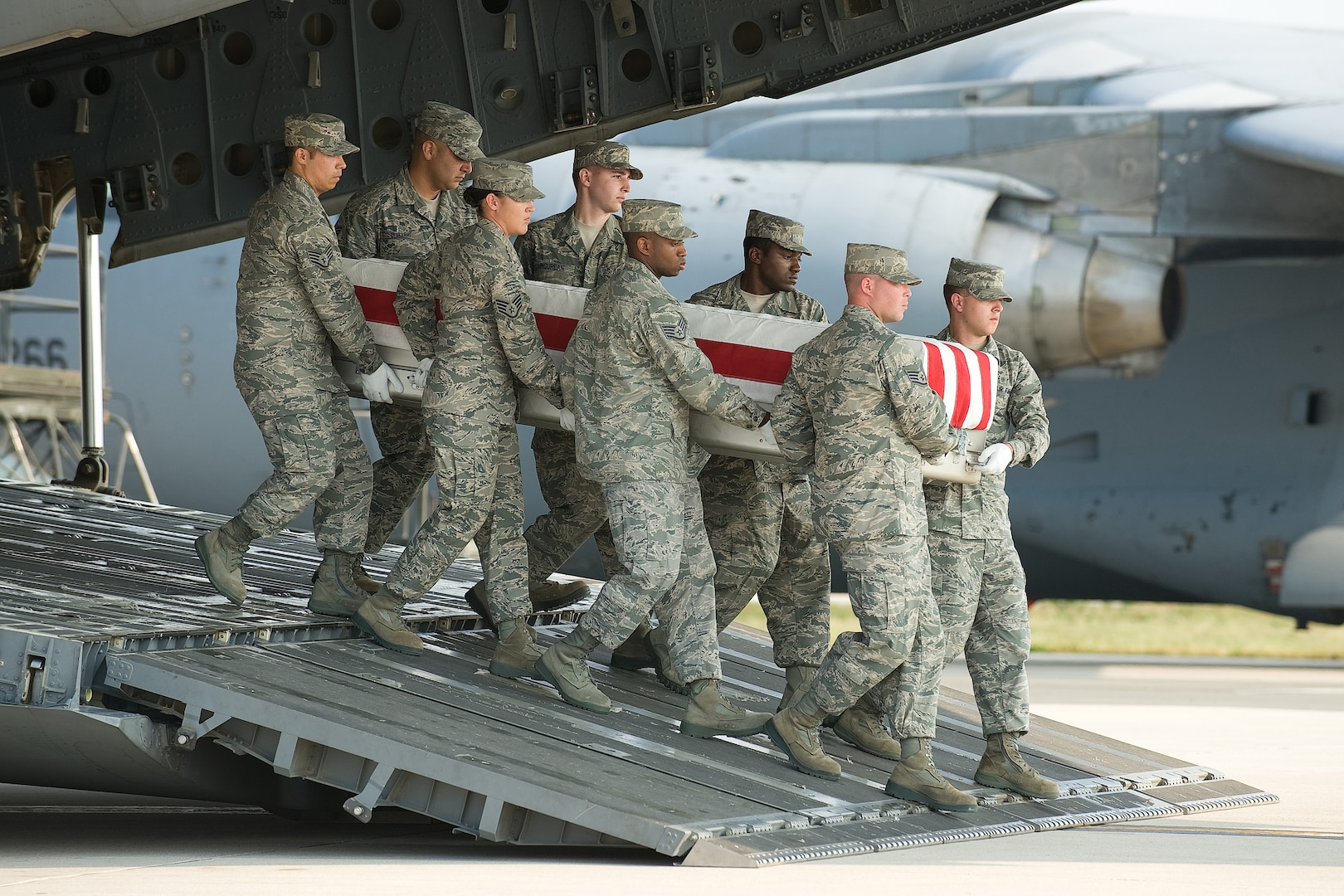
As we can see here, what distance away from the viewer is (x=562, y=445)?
6609 millimetres

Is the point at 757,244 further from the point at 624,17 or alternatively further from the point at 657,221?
the point at 624,17

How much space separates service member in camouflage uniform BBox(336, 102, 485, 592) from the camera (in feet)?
20.9

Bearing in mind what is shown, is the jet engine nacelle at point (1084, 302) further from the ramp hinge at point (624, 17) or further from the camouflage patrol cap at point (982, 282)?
the camouflage patrol cap at point (982, 282)

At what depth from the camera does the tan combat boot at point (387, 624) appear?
5.92 meters

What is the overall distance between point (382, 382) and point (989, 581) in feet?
7.77

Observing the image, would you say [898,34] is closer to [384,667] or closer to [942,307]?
[384,667]

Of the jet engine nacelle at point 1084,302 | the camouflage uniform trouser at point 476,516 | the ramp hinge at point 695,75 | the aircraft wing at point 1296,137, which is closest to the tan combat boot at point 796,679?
the camouflage uniform trouser at point 476,516

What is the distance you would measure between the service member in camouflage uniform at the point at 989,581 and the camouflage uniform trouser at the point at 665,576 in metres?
0.81

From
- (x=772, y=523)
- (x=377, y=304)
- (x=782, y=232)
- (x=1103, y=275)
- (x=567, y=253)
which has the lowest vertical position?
(x=772, y=523)

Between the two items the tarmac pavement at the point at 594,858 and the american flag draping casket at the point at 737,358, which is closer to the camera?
the tarmac pavement at the point at 594,858

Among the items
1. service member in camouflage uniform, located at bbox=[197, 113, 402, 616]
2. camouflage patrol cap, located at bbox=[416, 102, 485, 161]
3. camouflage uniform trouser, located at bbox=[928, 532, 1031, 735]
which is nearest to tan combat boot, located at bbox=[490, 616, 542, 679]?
service member in camouflage uniform, located at bbox=[197, 113, 402, 616]

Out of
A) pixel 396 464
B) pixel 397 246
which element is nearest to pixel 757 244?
pixel 397 246

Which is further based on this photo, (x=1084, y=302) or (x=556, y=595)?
(x=1084, y=302)

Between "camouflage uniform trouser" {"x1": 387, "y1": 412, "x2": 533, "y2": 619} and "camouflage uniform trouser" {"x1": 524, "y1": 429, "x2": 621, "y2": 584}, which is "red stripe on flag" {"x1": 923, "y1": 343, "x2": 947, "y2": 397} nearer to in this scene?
"camouflage uniform trouser" {"x1": 387, "y1": 412, "x2": 533, "y2": 619}
